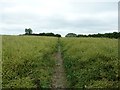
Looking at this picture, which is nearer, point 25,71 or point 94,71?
point 94,71

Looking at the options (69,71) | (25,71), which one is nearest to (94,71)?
(69,71)

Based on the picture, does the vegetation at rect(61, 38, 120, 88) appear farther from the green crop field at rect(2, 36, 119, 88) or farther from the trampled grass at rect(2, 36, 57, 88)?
the trampled grass at rect(2, 36, 57, 88)

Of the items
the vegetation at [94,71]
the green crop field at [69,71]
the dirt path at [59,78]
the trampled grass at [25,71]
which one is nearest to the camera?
the vegetation at [94,71]

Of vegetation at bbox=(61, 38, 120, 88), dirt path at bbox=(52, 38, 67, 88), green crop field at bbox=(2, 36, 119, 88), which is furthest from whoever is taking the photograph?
dirt path at bbox=(52, 38, 67, 88)

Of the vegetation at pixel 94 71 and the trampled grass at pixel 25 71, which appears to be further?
the trampled grass at pixel 25 71

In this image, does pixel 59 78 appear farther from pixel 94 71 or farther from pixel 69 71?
pixel 94 71

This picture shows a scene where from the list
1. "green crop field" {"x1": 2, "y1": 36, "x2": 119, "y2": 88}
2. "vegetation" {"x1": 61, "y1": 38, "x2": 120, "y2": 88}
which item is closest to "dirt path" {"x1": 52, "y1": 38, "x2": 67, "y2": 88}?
"green crop field" {"x1": 2, "y1": 36, "x2": 119, "y2": 88}

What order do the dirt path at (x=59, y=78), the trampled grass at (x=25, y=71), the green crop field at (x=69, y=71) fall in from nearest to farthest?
the green crop field at (x=69, y=71)
the dirt path at (x=59, y=78)
the trampled grass at (x=25, y=71)

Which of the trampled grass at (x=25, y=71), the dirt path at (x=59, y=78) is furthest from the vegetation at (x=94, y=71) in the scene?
the trampled grass at (x=25, y=71)

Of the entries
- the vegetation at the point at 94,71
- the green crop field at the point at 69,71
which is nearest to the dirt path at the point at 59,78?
the green crop field at the point at 69,71

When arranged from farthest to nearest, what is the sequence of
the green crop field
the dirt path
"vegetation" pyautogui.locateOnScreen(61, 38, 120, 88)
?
the dirt path → the green crop field → "vegetation" pyautogui.locateOnScreen(61, 38, 120, 88)

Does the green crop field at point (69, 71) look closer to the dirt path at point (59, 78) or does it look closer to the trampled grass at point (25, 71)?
the trampled grass at point (25, 71)

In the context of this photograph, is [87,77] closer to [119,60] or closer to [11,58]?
[119,60]

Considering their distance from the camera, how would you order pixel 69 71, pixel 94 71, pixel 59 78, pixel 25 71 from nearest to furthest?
→ pixel 59 78, pixel 94 71, pixel 25 71, pixel 69 71
